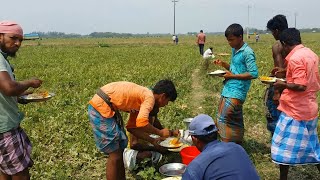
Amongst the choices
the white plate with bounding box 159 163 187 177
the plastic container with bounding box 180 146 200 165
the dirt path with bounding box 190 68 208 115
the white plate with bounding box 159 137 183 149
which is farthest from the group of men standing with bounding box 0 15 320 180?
the dirt path with bounding box 190 68 208 115

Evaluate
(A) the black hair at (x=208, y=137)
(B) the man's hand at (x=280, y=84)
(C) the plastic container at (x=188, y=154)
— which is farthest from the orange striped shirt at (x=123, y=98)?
(B) the man's hand at (x=280, y=84)

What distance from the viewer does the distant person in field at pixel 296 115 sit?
13.0 feet

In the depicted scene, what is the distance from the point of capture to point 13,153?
3.46 m

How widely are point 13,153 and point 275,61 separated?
11.8ft

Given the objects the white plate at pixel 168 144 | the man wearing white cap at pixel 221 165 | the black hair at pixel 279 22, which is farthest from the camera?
the black hair at pixel 279 22

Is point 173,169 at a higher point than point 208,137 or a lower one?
lower

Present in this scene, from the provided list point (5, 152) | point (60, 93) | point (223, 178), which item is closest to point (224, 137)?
point (223, 178)

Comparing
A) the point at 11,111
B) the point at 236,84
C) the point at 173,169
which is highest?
the point at 236,84

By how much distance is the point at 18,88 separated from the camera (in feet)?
10.7

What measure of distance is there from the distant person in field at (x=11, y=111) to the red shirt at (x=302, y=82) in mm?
2805

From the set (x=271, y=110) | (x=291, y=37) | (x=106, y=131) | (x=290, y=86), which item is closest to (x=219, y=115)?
(x=271, y=110)

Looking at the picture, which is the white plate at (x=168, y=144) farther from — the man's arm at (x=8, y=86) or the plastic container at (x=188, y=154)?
the man's arm at (x=8, y=86)

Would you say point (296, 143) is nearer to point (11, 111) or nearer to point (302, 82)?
point (302, 82)

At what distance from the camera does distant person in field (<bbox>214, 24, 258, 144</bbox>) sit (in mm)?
4805
